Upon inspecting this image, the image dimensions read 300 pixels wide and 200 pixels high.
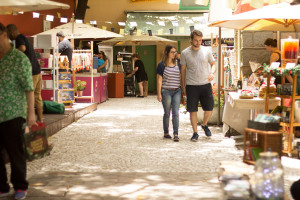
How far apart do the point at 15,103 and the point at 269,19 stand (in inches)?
204

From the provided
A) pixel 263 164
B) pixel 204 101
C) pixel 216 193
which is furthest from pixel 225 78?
pixel 263 164

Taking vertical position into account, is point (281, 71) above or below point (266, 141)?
above

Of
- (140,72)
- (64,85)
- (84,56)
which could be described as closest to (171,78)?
(64,85)

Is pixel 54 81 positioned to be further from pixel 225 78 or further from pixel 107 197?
pixel 107 197

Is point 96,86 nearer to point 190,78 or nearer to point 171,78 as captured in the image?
point 171,78

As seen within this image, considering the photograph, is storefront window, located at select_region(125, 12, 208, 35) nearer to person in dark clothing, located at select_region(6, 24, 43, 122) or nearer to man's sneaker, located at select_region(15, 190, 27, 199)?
person in dark clothing, located at select_region(6, 24, 43, 122)

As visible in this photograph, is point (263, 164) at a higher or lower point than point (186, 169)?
higher

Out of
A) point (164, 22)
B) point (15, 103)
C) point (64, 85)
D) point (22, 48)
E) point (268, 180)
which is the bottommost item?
point (268, 180)

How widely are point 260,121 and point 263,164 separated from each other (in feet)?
5.53

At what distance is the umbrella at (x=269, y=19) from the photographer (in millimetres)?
7848

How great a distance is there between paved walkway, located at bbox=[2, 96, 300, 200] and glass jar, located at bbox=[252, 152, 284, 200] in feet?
5.53

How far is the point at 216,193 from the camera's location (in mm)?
5844

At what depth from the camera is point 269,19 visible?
908 cm

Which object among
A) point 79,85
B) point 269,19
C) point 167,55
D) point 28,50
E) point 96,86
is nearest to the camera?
point 28,50
